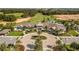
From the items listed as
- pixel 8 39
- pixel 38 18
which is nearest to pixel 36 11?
pixel 38 18

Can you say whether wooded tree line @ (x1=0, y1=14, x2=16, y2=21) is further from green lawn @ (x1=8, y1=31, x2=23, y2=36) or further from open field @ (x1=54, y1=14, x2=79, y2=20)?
open field @ (x1=54, y1=14, x2=79, y2=20)

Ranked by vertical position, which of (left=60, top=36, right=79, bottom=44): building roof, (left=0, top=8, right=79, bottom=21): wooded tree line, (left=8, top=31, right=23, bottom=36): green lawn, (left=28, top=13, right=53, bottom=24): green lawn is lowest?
(left=60, top=36, right=79, bottom=44): building roof

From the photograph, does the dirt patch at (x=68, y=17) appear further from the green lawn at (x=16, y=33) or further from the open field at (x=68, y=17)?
the green lawn at (x=16, y=33)

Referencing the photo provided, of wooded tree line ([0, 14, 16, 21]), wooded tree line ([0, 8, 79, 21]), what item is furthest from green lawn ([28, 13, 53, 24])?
wooded tree line ([0, 14, 16, 21])

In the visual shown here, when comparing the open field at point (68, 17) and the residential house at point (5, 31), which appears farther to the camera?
the open field at point (68, 17)

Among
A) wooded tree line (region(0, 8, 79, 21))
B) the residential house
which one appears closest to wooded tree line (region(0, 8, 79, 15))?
wooded tree line (region(0, 8, 79, 21))

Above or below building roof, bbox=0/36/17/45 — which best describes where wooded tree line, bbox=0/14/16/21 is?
above

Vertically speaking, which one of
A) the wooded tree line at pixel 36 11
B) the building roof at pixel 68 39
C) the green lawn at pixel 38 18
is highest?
the wooded tree line at pixel 36 11

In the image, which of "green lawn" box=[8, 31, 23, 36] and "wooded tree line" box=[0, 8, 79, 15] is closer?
"green lawn" box=[8, 31, 23, 36]

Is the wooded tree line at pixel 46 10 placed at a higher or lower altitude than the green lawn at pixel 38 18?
higher

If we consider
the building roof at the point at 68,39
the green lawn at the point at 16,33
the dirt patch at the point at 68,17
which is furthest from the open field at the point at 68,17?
the green lawn at the point at 16,33

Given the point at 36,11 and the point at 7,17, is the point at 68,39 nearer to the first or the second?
the point at 36,11

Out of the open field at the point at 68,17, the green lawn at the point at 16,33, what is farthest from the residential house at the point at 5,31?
the open field at the point at 68,17
